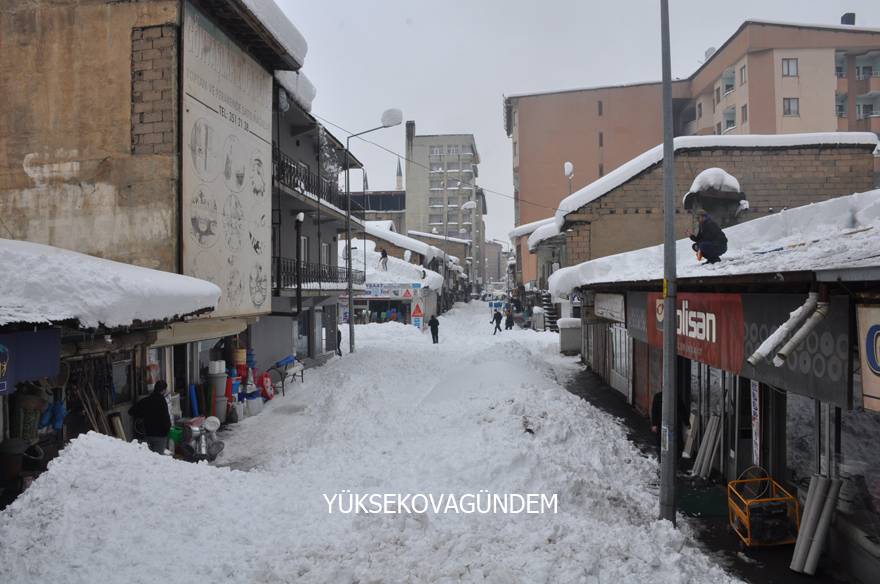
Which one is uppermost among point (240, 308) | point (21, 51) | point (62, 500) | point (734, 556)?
point (21, 51)

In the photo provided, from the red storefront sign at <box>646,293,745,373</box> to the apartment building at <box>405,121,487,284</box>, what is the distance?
75892 millimetres

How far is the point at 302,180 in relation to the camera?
1956cm

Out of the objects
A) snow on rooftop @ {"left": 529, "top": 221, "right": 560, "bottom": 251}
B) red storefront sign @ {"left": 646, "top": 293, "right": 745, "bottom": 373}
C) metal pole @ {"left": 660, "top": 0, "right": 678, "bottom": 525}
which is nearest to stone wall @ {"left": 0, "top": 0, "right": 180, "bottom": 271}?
metal pole @ {"left": 660, "top": 0, "right": 678, "bottom": 525}

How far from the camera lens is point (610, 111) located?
48281 millimetres

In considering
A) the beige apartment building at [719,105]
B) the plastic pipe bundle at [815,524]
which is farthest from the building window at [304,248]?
the beige apartment building at [719,105]

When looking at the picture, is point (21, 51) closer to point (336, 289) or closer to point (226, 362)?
point (226, 362)

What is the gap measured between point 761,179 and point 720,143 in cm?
215

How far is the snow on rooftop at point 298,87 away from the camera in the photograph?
675 inches

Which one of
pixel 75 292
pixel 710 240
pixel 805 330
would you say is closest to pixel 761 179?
pixel 710 240

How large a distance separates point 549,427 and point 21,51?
13.1m

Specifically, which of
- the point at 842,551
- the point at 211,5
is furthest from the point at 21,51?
the point at 842,551

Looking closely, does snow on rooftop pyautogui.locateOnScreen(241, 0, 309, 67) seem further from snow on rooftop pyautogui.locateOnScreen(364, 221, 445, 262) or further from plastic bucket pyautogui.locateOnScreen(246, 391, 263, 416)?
snow on rooftop pyautogui.locateOnScreen(364, 221, 445, 262)

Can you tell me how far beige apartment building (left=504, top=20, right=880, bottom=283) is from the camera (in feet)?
132

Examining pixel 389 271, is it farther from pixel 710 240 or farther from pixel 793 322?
pixel 793 322
